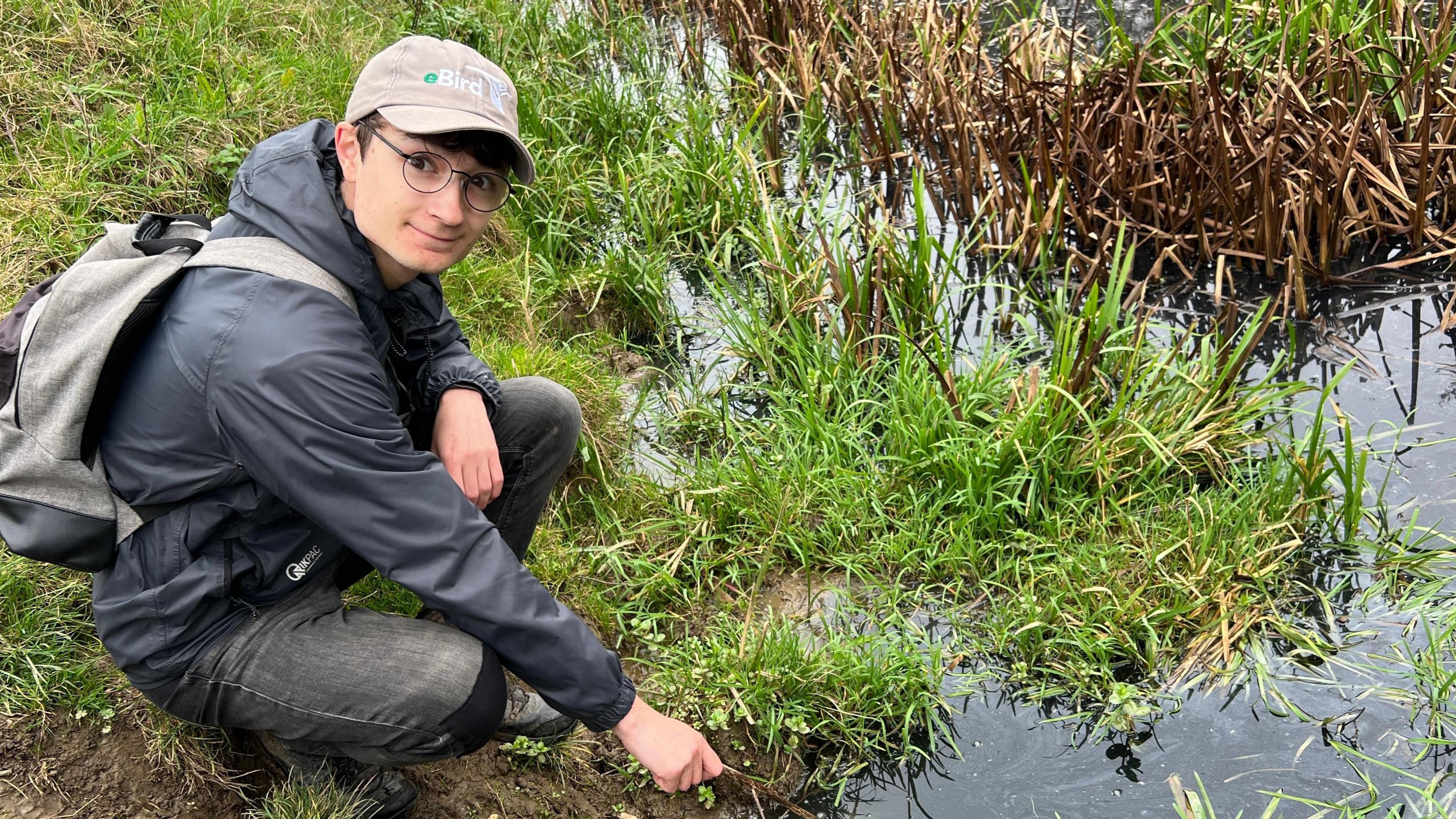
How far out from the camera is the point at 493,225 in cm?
434

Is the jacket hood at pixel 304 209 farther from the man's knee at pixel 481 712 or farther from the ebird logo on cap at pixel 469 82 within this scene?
the man's knee at pixel 481 712

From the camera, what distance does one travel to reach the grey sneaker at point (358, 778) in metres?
2.43

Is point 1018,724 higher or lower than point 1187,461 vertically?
lower

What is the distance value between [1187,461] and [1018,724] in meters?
1.04

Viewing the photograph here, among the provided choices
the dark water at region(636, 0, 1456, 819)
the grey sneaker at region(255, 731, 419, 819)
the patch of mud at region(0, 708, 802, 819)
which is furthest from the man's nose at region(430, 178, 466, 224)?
the dark water at region(636, 0, 1456, 819)

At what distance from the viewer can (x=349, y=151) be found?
2.15m

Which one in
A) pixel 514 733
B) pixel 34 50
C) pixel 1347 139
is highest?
pixel 34 50

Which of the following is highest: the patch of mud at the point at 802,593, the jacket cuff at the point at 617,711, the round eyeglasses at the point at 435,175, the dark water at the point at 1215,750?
the round eyeglasses at the point at 435,175

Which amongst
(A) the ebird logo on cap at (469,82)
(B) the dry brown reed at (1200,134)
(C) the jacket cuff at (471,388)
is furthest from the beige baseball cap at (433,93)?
→ (B) the dry brown reed at (1200,134)

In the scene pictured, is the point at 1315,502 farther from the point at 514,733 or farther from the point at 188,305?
the point at 188,305

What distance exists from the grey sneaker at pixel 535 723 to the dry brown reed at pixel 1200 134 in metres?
2.30

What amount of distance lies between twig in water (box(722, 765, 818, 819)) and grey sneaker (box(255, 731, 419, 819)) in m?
0.71

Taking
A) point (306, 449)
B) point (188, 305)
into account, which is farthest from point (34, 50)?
point (306, 449)

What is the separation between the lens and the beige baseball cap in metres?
2.06
